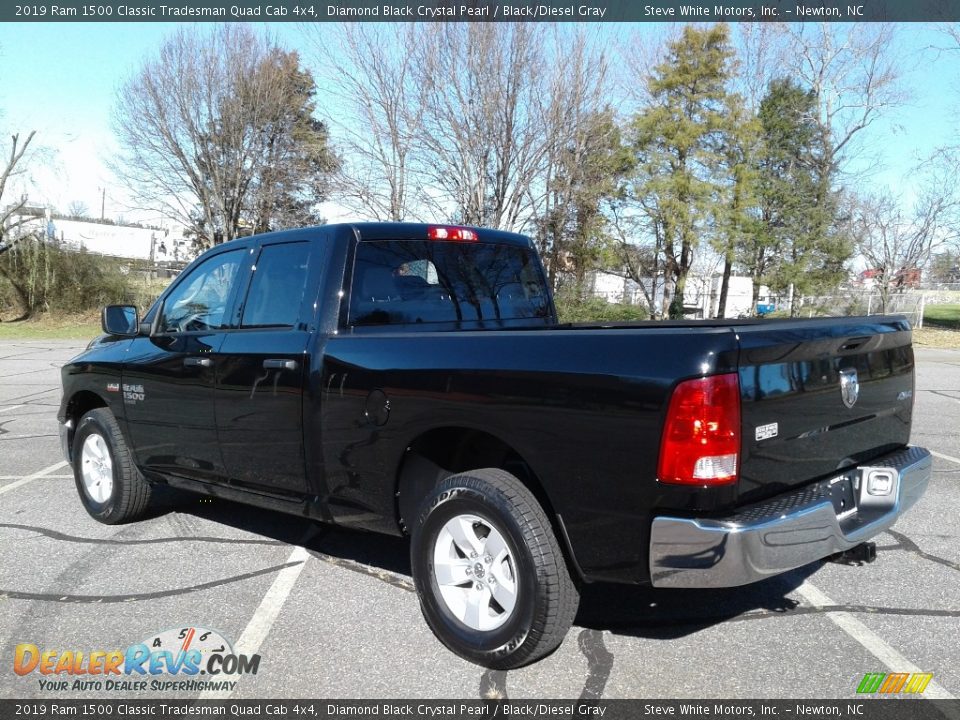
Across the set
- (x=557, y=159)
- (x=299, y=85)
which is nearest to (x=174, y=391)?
(x=557, y=159)

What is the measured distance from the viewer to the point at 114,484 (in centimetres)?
516

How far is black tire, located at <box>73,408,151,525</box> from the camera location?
5.09 meters

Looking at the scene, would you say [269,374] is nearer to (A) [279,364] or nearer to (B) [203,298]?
(A) [279,364]

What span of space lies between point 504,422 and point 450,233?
5.45 ft

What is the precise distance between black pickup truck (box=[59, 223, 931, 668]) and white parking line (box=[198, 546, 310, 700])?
0.42 meters

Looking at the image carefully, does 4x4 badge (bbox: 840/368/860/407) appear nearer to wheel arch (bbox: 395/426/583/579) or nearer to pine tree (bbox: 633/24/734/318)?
wheel arch (bbox: 395/426/583/579)

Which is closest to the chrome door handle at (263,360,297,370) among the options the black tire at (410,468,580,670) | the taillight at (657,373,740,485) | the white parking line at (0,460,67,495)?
the black tire at (410,468,580,670)

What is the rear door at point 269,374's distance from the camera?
393 centimetres

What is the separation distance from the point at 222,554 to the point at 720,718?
301cm

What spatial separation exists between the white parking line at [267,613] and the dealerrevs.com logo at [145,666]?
0.04m

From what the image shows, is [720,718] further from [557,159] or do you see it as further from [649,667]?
[557,159]

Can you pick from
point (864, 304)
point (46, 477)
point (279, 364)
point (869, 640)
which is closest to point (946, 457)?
point (869, 640)

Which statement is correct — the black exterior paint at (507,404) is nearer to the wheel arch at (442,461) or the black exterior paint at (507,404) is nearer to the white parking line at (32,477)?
the wheel arch at (442,461)

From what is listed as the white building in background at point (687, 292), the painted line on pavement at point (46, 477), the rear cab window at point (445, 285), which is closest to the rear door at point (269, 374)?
the rear cab window at point (445, 285)
